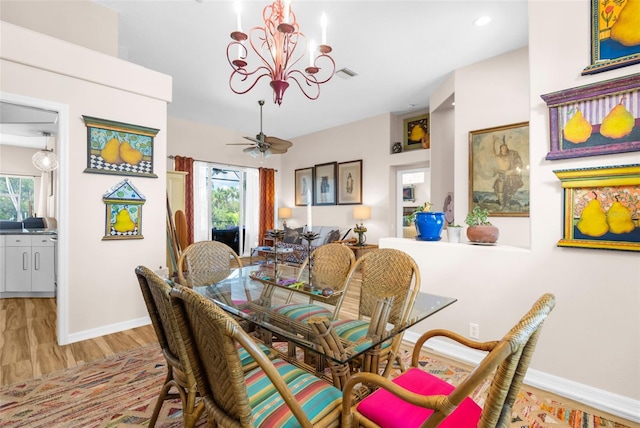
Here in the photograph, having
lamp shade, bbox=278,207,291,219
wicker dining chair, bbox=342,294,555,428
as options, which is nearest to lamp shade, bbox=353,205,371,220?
lamp shade, bbox=278,207,291,219

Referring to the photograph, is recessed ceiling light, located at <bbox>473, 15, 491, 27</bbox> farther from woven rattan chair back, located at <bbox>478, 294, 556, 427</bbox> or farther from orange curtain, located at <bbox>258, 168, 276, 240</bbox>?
orange curtain, located at <bbox>258, 168, 276, 240</bbox>

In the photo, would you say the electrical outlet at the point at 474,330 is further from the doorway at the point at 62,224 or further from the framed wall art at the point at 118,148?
the doorway at the point at 62,224

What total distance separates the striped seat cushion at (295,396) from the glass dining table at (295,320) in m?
0.11

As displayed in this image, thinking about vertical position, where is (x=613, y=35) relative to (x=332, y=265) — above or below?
above

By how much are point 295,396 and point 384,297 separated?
1.00 metres

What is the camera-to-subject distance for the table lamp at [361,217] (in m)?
5.95

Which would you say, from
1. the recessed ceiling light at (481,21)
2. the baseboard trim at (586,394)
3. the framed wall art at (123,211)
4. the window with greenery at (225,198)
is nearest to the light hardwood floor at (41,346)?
the framed wall art at (123,211)

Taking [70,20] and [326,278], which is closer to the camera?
[326,278]

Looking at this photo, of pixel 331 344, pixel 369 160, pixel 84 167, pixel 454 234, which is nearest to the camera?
pixel 331 344

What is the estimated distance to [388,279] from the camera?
207 centimetres

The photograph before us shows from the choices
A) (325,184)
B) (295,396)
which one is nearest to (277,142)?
(325,184)

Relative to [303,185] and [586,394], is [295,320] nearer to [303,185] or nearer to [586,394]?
[586,394]

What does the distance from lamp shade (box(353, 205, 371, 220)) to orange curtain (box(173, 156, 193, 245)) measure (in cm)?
355

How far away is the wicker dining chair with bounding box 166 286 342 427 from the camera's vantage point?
89 cm
